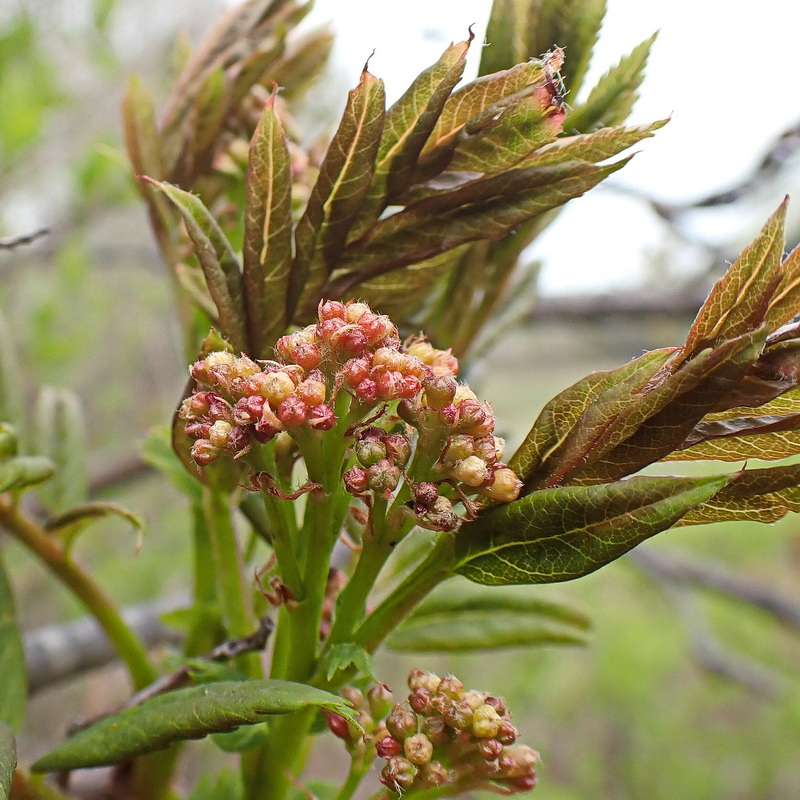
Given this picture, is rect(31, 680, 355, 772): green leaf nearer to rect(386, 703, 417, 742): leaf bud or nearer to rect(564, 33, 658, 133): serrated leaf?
rect(386, 703, 417, 742): leaf bud

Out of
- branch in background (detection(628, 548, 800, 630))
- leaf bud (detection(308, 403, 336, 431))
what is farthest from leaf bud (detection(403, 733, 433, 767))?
branch in background (detection(628, 548, 800, 630))

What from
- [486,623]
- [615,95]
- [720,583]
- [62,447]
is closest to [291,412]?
[615,95]

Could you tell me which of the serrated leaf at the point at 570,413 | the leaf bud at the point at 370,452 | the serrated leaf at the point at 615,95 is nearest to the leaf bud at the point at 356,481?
the leaf bud at the point at 370,452

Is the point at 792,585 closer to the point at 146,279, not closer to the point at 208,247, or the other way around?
the point at 146,279

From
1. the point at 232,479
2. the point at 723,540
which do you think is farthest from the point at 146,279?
the point at 232,479

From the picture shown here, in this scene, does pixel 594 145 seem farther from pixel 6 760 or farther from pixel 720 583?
pixel 720 583
